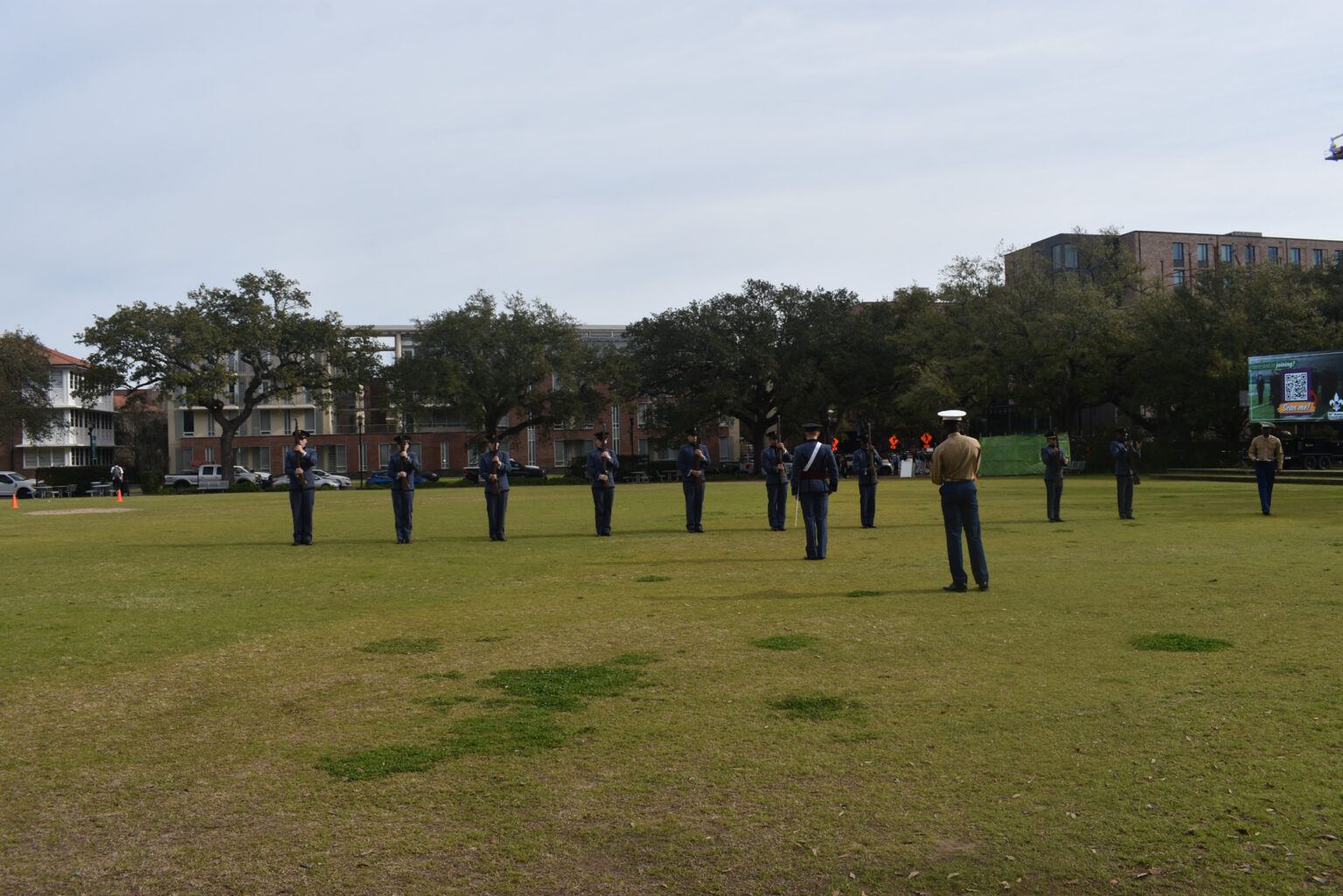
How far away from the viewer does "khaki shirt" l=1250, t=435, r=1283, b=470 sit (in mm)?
22281

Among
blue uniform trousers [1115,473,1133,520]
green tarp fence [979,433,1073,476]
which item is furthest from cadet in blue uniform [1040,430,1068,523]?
green tarp fence [979,433,1073,476]

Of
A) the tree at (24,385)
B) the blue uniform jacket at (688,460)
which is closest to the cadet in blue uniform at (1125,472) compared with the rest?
the blue uniform jacket at (688,460)

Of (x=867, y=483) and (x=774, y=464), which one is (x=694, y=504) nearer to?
(x=774, y=464)

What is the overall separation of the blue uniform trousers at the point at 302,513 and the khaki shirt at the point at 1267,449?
18.4 m

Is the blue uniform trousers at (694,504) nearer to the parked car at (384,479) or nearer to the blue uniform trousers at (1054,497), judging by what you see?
the blue uniform trousers at (1054,497)

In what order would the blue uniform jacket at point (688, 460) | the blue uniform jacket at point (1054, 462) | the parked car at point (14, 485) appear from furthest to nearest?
1. the parked car at point (14, 485)
2. the blue uniform jacket at point (1054, 462)
3. the blue uniform jacket at point (688, 460)

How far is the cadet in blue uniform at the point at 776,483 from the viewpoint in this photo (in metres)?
21.1

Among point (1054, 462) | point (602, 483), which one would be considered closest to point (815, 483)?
point (602, 483)

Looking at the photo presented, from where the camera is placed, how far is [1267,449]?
880 inches

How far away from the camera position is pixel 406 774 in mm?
5293

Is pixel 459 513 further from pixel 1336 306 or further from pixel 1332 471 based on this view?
pixel 1336 306

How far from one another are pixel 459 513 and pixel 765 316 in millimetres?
45334

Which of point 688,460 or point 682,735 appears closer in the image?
point 682,735

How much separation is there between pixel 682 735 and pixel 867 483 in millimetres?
17400
